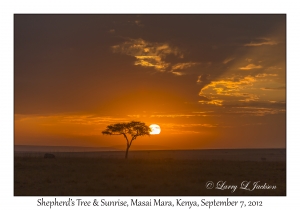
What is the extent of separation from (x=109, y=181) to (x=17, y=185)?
7.06m

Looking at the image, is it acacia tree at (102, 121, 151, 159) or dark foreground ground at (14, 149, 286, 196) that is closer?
dark foreground ground at (14, 149, 286, 196)

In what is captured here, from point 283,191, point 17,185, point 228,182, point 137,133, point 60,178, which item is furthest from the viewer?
point 137,133

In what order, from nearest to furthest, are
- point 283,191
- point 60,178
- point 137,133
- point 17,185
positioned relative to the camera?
point 283,191, point 17,185, point 60,178, point 137,133

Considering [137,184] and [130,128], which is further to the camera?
[130,128]

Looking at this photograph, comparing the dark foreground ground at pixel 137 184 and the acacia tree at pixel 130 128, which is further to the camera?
the acacia tree at pixel 130 128

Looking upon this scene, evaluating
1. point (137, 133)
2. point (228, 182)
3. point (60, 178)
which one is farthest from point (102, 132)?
point (228, 182)

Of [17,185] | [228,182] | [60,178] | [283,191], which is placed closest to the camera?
[283,191]
